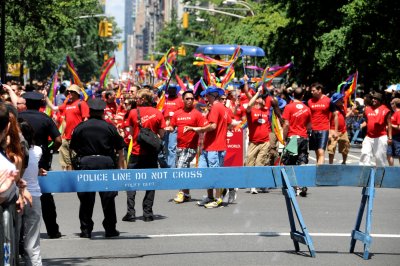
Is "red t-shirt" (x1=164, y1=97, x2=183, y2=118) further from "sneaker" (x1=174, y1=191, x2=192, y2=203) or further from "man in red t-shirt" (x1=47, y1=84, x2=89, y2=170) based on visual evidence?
"sneaker" (x1=174, y1=191, x2=192, y2=203)

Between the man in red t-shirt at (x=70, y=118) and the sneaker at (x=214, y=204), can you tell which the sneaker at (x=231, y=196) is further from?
the man in red t-shirt at (x=70, y=118)

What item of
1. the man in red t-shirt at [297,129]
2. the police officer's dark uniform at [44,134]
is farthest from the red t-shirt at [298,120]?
the police officer's dark uniform at [44,134]

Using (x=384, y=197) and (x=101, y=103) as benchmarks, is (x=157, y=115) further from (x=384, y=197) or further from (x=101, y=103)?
(x=384, y=197)

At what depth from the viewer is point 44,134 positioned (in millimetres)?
12148

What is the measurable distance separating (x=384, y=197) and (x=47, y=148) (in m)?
7.04

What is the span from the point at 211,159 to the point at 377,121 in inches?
209

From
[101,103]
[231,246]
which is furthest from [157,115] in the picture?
[231,246]

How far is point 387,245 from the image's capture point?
11.8 meters

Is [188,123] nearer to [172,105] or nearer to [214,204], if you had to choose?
[214,204]

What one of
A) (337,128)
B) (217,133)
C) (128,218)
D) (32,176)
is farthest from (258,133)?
(32,176)

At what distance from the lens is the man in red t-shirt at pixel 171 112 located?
781 inches

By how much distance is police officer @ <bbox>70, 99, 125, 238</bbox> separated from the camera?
12.4 m

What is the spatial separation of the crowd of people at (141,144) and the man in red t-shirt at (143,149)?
0.04 feet

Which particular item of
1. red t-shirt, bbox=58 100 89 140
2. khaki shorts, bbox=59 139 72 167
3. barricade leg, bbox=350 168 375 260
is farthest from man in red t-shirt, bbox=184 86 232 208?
barricade leg, bbox=350 168 375 260
